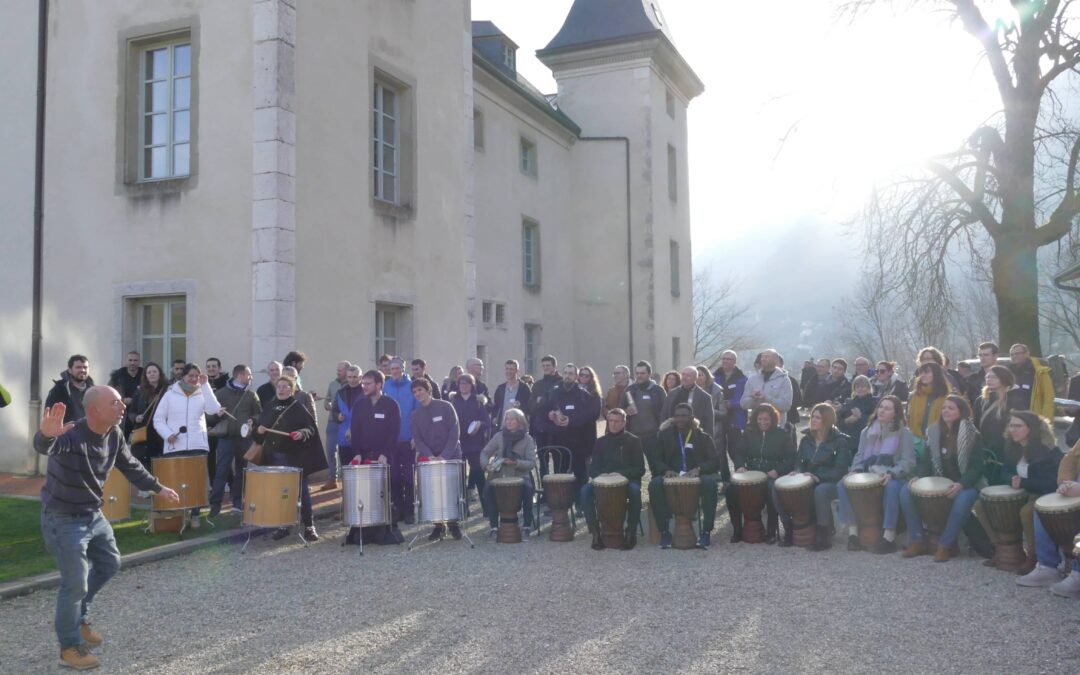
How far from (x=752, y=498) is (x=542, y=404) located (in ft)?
9.89

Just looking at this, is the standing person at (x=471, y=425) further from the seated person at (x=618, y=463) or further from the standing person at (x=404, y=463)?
the seated person at (x=618, y=463)

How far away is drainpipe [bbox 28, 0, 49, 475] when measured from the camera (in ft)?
44.0

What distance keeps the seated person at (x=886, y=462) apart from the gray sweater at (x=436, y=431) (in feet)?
12.6

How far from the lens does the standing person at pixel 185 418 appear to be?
31.6 feet

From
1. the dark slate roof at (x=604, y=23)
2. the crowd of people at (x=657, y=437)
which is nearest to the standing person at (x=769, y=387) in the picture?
the crowd of people at (x=657, y=437)

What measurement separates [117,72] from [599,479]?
9139 millimetres

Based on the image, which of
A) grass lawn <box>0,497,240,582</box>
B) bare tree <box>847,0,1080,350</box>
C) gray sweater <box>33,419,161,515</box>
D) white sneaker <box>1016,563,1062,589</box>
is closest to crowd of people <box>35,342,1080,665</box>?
white sneaker <box>1016,563,1062,589</box>

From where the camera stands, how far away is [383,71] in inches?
577

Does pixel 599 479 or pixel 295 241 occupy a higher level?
pixel 295 241

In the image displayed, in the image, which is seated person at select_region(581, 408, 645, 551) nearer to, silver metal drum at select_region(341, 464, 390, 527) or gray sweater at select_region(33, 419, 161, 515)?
silver metal drum at select_region(341, 464, 390, 527)

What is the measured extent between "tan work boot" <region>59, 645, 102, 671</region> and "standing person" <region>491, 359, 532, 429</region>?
7168mm

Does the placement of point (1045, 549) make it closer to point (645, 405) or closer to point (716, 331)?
point (645, 405)

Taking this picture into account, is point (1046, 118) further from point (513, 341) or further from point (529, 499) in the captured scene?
point (529, 499)

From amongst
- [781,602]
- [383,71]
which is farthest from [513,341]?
[781,602]
